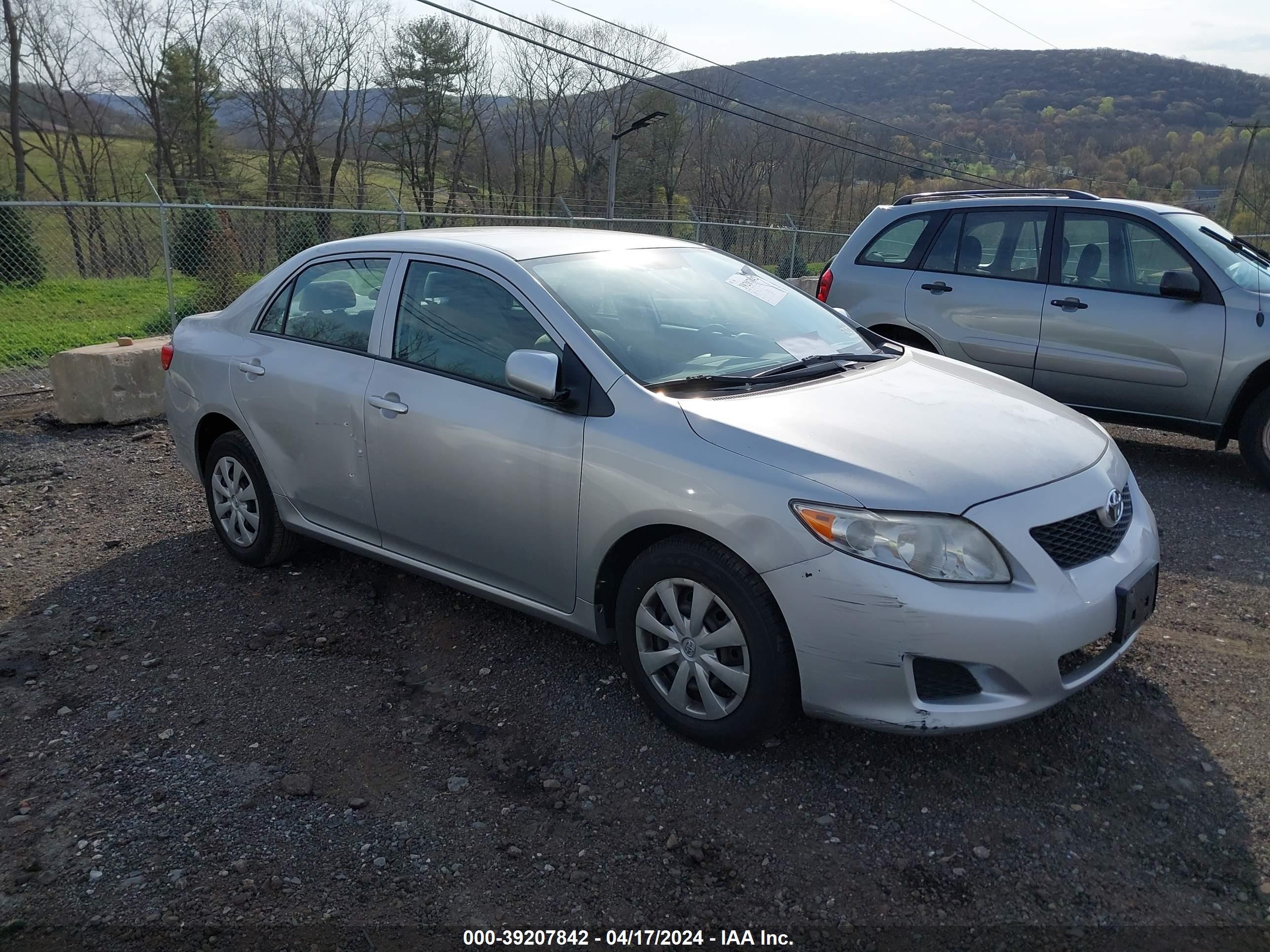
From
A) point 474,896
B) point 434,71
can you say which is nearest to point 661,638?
point 474,896

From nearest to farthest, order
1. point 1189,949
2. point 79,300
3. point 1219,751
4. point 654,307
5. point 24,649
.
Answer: point 1189,949 < point 1219,751 < point 654,307 < point 24,649 < point 79,300

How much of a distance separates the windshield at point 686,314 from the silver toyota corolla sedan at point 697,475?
1 cm

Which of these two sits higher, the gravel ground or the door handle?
the door handle

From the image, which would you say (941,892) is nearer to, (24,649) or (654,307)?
(654,307)

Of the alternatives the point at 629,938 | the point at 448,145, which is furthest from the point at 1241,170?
the point at 629,938

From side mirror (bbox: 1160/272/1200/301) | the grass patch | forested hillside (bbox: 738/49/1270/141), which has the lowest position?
the grass patch

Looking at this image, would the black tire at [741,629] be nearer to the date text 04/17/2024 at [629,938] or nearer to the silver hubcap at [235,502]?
the date text 04/17/2024 at [629,938]

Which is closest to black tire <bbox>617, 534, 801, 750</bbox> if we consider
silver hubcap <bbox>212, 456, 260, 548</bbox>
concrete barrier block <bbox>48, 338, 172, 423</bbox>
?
silver hubcap <bbox>212, 456, 260, 548</bbox>

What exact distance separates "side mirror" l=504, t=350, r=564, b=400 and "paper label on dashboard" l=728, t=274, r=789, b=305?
4.09ft

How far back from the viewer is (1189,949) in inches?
92.5

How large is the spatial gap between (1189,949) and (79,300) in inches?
769

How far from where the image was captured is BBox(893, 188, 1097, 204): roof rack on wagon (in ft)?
22.7

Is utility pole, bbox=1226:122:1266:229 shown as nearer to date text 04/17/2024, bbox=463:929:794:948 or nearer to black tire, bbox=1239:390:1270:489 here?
→ black tire, bbox=1239:390:1270:489

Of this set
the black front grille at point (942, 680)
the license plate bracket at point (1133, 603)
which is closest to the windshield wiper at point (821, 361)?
the black front grille at point (942, 680)
